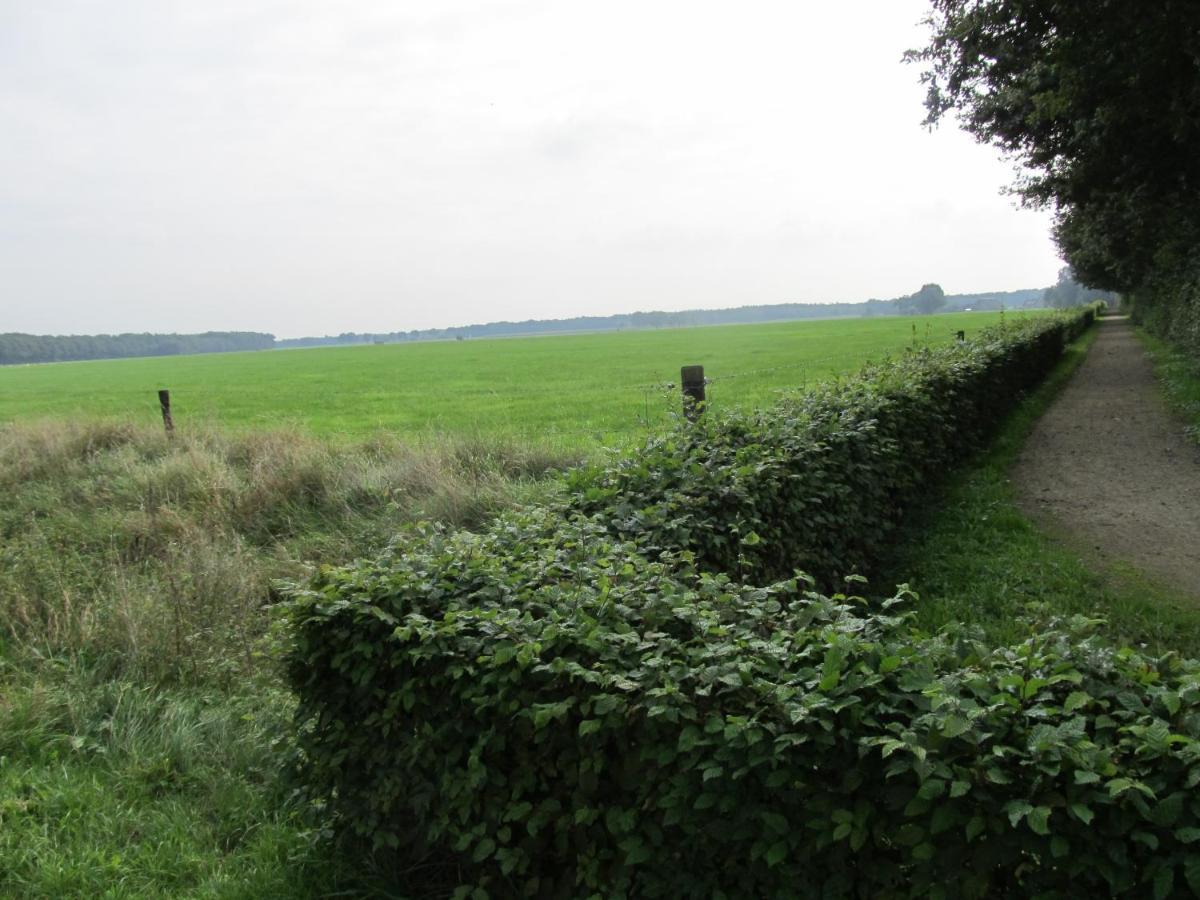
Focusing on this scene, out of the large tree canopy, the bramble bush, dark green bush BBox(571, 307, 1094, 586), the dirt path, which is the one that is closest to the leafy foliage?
the large tree canopy

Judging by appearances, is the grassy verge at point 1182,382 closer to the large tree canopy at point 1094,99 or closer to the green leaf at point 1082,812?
the large tree canopy at point 1094,99

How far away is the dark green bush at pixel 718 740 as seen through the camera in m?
1.87

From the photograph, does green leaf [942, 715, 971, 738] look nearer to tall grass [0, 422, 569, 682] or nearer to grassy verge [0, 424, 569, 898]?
grassy verge [0, 424, 569, 898]

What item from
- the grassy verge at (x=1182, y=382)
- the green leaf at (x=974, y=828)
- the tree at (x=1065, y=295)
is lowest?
the grassy verge at (x=1182, y=382)

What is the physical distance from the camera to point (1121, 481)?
404 inches

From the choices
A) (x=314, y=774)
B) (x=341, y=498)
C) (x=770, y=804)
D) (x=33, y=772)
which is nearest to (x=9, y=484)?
(x=341, y=498)

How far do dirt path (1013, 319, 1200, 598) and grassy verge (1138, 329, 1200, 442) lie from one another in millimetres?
244

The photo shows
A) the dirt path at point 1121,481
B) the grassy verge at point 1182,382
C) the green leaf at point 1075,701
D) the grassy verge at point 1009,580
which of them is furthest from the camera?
the grassy verge at point 1182,382

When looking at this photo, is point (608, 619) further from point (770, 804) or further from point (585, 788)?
point (770, 804)

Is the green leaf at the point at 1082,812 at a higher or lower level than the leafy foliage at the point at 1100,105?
lower

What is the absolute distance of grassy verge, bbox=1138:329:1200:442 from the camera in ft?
46.0

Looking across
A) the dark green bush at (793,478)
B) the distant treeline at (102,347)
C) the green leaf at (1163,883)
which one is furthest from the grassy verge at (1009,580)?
the distant treeline at (102,347)

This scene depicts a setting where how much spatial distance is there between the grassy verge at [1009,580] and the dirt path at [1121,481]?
0.40 metres

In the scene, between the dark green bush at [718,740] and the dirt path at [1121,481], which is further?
the dirt path at [1121,481]
